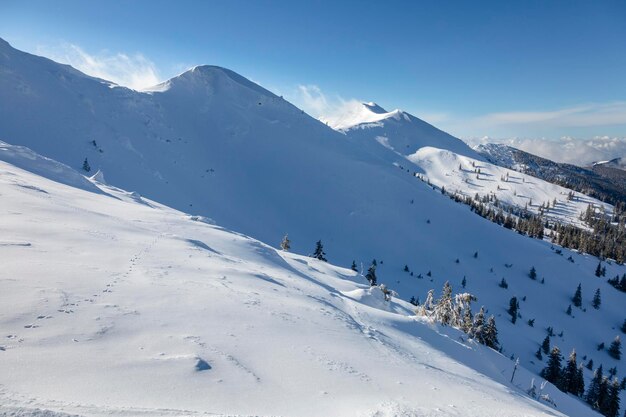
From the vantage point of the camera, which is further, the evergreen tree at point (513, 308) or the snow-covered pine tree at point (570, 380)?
the evergreen tree at point (513, 308)

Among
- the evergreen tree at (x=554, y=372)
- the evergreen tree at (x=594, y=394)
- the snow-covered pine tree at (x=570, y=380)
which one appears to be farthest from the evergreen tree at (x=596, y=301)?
the snow-covered pine tree at (x=570, y=380)

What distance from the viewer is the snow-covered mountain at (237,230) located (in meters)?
10.6

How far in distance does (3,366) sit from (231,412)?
446cm

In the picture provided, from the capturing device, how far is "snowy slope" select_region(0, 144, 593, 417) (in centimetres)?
698

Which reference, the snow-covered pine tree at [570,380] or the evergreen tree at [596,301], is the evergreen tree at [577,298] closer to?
the evergreen tree at [596,301]

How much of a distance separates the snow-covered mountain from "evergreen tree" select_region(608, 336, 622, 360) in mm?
1888

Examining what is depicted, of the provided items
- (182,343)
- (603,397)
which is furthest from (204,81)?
(182,343)

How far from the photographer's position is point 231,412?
22.7 feet

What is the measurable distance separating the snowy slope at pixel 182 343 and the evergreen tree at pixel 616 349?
103473 mm

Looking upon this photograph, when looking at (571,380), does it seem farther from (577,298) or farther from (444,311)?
(577,298)

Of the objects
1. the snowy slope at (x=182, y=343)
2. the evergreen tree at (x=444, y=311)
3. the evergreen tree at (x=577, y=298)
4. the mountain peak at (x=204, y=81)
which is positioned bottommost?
the evergreen tree at (x=577, y=298)

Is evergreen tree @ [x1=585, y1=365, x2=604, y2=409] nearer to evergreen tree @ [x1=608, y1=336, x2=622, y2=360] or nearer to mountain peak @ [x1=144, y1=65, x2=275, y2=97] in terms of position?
evergreen tree @ [x1=608, y1=336, x2=622, y2=360]

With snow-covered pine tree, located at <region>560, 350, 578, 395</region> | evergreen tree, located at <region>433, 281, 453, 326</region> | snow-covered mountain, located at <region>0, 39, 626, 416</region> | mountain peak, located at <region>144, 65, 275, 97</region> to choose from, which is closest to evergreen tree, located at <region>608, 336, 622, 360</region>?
snow-covered mountain, located at <region>0, 39, 626, 416</region>

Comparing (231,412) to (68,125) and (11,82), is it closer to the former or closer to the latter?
(68,125)
